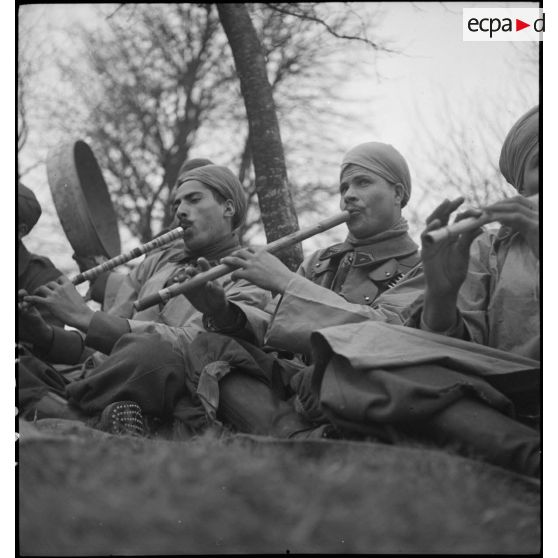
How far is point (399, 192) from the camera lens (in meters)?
4.19

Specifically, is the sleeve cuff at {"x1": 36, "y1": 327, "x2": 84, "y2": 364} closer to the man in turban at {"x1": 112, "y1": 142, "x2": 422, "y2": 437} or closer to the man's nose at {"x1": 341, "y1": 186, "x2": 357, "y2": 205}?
the man in turban at {"x1": 112, "y1": 142, "x2": 422, "y2": 437}

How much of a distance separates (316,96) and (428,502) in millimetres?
8415

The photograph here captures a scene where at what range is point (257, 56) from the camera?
5.32 meters

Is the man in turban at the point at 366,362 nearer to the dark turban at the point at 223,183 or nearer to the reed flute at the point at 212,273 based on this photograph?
the reed flute at the point at 212,273

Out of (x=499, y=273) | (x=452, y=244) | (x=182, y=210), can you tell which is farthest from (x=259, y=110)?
(x=452, y=244)

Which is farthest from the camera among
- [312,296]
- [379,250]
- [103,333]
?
[379,250]

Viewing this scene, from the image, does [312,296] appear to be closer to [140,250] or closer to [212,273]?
[212,273]

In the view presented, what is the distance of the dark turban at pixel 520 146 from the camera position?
316 centimetres

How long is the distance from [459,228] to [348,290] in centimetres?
109

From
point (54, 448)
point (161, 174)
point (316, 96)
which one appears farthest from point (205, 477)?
point (161, 174)

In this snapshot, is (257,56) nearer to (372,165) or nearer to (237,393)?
(372,165)

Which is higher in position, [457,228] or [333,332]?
[457,228]

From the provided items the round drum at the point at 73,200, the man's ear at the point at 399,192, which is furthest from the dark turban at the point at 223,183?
the man's ear at the point at 399,192

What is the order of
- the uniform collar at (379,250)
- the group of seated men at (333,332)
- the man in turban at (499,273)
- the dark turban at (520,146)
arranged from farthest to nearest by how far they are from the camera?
the uniform collar at (379,250), the dark turban at (520,146), the man in turban at (499,273), the group of seated men at (333,332)
